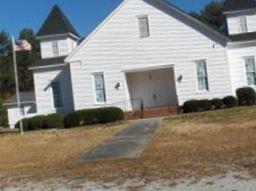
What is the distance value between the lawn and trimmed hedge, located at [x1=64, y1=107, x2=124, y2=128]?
644 centimetres

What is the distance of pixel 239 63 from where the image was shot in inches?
1647

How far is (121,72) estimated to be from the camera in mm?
41438

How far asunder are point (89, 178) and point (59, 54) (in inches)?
1316

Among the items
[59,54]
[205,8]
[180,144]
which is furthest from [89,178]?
[205,8]

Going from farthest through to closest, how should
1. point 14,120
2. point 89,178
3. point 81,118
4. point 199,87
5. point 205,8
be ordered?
point 205,8 < point 14,120 < point 199,87 < point 81,118 < point 89,178

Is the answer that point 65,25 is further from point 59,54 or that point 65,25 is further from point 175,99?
point 175,99

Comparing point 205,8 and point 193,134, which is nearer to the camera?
point 193,134

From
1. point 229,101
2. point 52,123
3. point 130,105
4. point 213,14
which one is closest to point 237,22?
point 229,101

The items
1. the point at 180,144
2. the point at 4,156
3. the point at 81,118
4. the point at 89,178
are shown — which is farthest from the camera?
the point at 81,118

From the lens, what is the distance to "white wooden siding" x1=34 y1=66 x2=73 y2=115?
45.0 m

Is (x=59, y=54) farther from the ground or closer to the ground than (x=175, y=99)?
farther from the ground

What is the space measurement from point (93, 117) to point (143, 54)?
6.18m

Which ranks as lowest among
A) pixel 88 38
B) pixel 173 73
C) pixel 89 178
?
pixel 89 178

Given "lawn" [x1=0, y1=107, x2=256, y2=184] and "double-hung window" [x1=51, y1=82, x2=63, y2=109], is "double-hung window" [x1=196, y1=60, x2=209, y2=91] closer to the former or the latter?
"lawn" [x1=0, y1=107, x2=256, y2=184]
